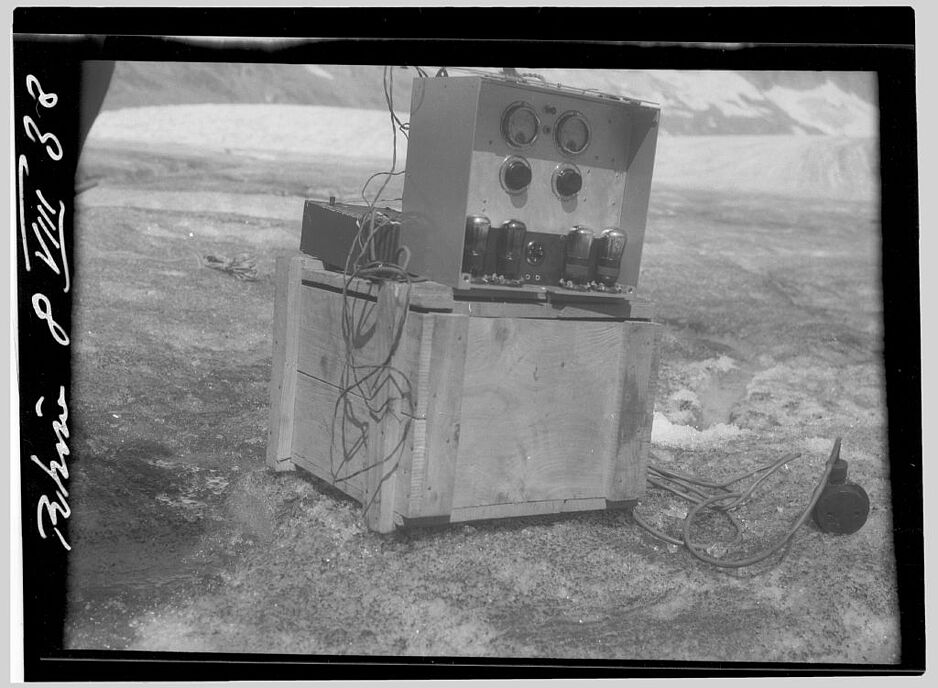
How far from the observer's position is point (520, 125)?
3.82m

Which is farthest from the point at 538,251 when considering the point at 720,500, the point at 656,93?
the point at 656,93

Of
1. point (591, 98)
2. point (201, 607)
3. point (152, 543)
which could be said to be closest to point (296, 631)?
point (201, 607)

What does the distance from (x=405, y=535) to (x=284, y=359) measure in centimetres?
103

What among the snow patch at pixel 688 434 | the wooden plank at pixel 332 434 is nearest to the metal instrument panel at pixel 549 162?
the wooden plank at pixel 332 434

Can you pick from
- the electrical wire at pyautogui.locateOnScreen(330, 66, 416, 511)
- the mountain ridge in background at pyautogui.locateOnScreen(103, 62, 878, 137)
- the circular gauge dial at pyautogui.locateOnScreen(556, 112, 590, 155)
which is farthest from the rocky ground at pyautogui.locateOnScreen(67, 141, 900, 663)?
A: the mountain ridge in background at pyautogui.locateOnScreen(103, 62, 878, 137)

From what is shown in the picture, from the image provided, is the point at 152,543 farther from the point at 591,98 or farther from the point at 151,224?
the point at 151,224

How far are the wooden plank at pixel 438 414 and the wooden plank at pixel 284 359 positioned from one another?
3.15 feet

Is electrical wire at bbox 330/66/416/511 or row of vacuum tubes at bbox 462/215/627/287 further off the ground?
row of vacuum tubes at bbox 462/215/627/287

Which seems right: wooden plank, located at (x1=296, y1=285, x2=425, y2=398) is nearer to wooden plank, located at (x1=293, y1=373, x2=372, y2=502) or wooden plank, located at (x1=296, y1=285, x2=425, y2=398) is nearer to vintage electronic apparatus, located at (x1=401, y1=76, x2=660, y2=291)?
wooden plank, located at (x1=293, y1=373, x2=372, y2=502)

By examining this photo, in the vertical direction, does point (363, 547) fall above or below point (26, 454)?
below

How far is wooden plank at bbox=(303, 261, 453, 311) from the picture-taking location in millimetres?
3680

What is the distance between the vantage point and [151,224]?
24.8 ft

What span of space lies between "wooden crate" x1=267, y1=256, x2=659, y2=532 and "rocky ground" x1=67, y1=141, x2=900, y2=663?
0.18 meters

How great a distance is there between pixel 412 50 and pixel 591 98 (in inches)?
27.8
